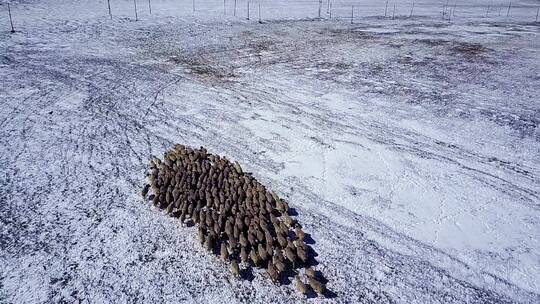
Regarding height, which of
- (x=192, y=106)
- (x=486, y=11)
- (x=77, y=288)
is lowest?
(x=77, y=288)

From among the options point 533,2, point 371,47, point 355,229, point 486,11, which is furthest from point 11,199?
point 533,2

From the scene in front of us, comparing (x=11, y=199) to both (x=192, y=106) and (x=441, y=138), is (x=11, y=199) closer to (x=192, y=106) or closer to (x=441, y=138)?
(x=192, y=106)

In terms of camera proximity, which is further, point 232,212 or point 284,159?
point 284,159

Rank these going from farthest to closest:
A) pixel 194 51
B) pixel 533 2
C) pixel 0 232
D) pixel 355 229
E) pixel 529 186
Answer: pixel 533 2 → pixel 194 51 → pixel 529 186 → pixel 355 229 → pixel 0 232
